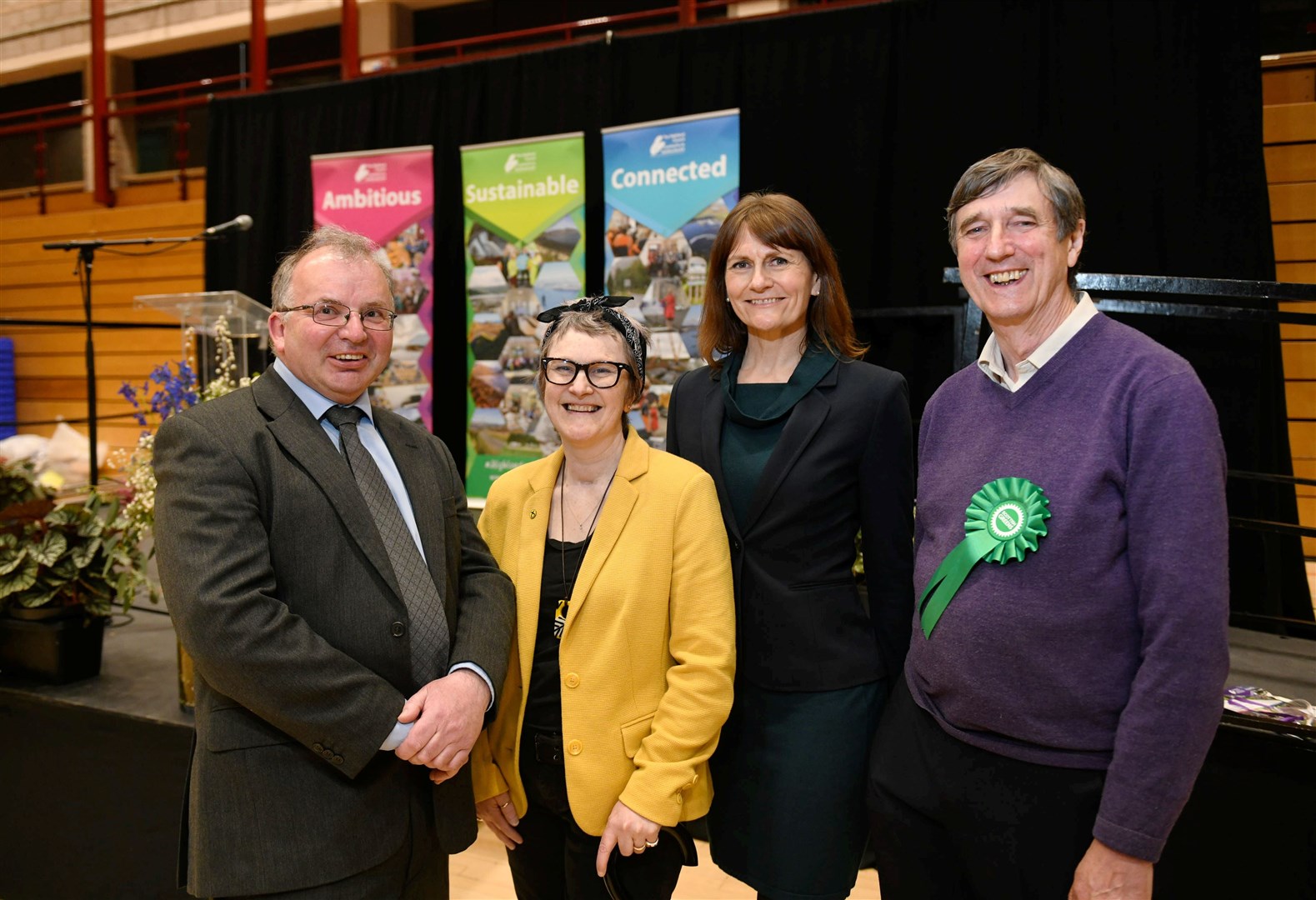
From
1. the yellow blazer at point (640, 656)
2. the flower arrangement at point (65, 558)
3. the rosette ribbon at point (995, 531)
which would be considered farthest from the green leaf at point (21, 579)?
the rosette ribbon at point (995, 531)

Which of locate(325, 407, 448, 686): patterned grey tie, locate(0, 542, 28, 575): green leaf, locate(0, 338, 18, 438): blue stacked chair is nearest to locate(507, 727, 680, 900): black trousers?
locate(325, 407, 448, 686): patterned grey tie

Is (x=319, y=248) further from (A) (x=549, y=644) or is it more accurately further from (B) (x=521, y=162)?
(B) (x=521, y=162)

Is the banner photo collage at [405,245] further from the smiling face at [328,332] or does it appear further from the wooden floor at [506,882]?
the smiling face at [328,332]

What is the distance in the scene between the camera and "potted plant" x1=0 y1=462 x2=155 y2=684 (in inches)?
118

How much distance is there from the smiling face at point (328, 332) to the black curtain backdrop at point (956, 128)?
3099 millimetres

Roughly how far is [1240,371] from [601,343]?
10.6ft

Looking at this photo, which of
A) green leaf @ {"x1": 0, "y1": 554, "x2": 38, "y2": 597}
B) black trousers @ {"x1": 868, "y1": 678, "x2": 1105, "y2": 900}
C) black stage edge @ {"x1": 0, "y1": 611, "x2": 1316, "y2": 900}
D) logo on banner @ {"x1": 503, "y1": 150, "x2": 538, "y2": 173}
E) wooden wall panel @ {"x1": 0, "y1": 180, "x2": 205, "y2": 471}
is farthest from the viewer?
wooden wall panel @ {"x1": 0, "y1": 180, "x2": 205, "y2": 471}

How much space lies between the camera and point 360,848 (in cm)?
137

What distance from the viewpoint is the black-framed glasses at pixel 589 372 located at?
1.50 metres

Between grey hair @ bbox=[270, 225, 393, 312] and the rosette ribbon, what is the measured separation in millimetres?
1078

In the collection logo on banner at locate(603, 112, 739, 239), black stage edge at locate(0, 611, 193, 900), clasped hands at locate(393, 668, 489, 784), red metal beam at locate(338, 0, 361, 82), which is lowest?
black stage edge at locate(0, 611, 193, 900)

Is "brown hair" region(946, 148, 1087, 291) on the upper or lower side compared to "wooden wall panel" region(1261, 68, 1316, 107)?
lower

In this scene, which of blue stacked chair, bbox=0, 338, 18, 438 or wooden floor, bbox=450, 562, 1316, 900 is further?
blue stacked chair, bbox=0, 338, 18, 438

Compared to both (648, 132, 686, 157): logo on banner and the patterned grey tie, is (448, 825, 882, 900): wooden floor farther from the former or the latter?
(648, 132, 686, 157): logo on banner
